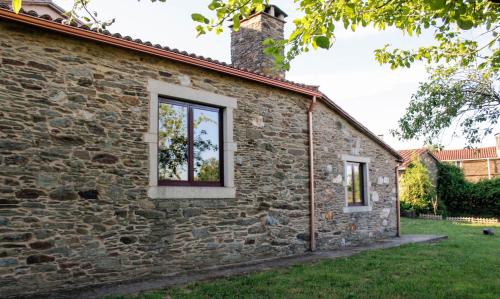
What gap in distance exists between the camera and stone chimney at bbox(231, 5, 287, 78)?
10.4m

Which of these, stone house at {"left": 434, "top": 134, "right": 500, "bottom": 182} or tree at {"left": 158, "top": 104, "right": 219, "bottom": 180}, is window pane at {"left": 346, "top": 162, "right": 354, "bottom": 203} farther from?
stone house at {"left": 434, "top": 134, "right": 500, "bottom": 182}

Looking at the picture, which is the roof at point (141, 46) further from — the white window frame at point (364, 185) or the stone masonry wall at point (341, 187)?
the white window frame at point (364, 185)

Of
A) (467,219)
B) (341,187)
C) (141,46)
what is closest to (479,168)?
(467,219)

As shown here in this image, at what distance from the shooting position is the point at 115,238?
5758 mm

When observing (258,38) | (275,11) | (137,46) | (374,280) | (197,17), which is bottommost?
(374,280)

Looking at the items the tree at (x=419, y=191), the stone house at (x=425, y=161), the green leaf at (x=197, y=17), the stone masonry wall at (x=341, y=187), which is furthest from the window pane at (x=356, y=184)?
the stone house at (x=425, y=161)

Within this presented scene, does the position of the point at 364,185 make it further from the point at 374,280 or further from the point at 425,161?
the point at 425,161

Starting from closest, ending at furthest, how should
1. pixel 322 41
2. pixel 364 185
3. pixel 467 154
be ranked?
pixel 322 41 < pixel 364 185 < pixel 467 154

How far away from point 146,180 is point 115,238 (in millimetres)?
954

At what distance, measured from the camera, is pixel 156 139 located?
6320 mm

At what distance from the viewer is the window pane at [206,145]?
692 cm

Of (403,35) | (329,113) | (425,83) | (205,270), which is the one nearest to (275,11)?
(329,113)

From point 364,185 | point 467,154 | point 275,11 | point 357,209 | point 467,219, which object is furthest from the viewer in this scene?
point 467,154

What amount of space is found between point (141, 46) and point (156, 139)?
4.71 feet
